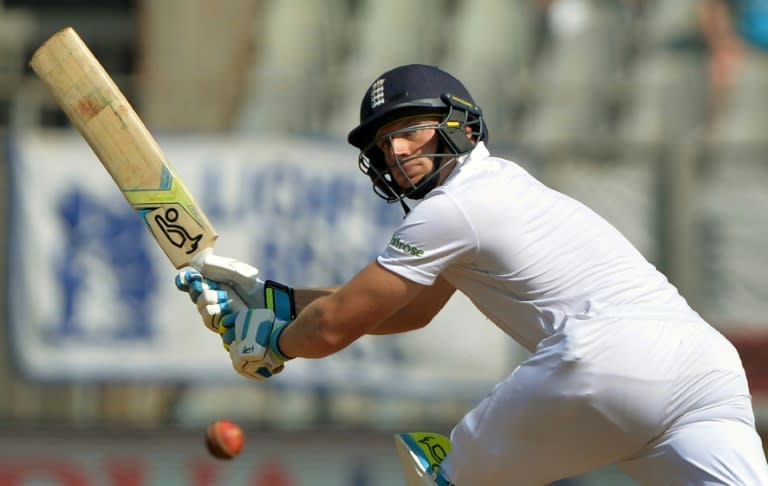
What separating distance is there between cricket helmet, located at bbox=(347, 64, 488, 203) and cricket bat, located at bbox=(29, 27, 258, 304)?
70 centimetres

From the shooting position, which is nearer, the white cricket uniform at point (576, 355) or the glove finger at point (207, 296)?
the white cricket uniform at point (576, 355)

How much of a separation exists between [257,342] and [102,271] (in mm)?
3916

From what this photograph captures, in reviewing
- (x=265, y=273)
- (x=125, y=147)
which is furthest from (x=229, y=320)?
(x=265, y=273)

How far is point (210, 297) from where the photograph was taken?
4113 millimetres

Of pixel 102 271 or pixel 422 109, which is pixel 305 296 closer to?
pixel 422 109

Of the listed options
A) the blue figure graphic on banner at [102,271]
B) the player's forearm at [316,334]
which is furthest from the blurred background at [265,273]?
the player's forearm at [316,334]

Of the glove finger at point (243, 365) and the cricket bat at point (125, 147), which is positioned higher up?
the cricket bat at point (125, 147)

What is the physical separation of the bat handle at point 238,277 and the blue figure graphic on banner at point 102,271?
140 inches

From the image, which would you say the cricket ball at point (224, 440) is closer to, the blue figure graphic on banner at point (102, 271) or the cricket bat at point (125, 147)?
the cricket bat at point (125, 147)

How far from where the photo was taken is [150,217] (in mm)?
4340

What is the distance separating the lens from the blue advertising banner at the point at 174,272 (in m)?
7.64

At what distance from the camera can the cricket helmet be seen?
12.4 feet

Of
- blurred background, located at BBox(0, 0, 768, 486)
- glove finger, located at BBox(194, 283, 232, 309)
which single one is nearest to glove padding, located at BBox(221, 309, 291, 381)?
glove finger, located at BBox(194, 283, 232, 309)

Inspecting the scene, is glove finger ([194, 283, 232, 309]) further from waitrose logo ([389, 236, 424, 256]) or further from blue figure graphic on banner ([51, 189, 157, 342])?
blue figure graphic on banner ([51, 189, 157, 342])
